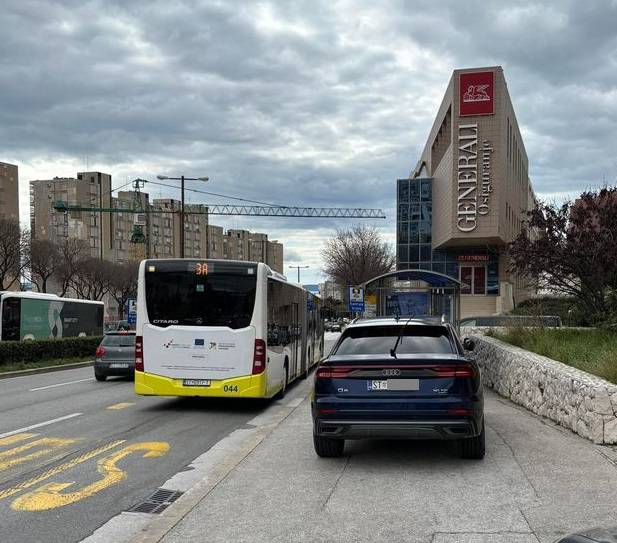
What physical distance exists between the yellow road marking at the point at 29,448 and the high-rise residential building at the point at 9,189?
285 feet

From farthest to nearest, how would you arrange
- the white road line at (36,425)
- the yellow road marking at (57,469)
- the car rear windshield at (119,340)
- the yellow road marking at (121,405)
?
the car rear windshield at (119,340) < the yellow road marking at (121,405) < the white road line at (36,425) < the yellow road marking at (57,469)

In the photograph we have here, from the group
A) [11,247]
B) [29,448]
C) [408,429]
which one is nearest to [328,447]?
[408,429]

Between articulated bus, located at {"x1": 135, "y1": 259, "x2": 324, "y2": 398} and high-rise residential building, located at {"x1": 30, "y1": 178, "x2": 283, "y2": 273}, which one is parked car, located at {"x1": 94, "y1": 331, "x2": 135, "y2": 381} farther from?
high-rise residential building, located at {"x1": 30, "y1": 178, "x2": 283, "y2": 273}

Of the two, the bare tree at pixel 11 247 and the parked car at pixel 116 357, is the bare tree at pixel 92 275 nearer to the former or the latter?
the bare tree at pixel 11 247

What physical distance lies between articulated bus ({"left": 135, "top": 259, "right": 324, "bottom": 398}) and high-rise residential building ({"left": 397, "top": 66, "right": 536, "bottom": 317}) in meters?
36.3

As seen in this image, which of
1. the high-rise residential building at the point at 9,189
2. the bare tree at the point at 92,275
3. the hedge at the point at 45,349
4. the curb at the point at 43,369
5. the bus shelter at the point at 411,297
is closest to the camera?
the curb at the point at 43,369

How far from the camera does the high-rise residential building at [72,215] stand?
10062 centimetres

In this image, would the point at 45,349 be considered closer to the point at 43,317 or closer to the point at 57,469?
the point at 43,317

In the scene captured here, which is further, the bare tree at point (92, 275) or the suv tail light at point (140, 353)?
the bare tree at point (92, 275)

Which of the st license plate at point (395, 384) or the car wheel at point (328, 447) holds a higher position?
the st license plate at point (395, 384)

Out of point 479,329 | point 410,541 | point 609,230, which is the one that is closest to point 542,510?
point 410,541

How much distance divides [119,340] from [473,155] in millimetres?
38888

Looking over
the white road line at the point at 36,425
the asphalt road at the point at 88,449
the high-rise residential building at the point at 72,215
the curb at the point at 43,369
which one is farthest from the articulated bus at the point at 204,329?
the high-rise residential building at the point at 72,215

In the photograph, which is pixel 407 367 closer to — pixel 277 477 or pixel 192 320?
pixel 277 477
